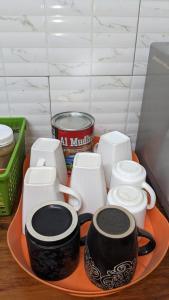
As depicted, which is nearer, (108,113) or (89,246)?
(89,246)

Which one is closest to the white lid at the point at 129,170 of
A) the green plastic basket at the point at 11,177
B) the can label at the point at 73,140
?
the can label at the point at 73,140

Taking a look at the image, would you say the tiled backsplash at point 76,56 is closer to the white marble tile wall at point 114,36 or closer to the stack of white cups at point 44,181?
the white marble tile wall at point 114,36

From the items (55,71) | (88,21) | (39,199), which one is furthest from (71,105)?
(39,199)

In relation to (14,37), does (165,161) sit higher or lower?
lower

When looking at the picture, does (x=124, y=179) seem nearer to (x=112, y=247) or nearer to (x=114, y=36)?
(x=112, y=247)

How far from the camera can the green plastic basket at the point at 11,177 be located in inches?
20.8

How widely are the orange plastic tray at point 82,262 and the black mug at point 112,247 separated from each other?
0.07ft

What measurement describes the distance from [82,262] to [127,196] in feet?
0.50

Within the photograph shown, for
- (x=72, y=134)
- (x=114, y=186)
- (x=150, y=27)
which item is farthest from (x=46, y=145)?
(x=150, y=27)

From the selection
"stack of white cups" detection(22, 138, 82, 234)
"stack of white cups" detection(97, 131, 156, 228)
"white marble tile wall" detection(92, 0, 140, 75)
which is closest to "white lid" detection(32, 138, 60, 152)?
"stack of white cups" detection(22, 138, 82, 234)

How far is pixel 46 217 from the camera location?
0.44 metres

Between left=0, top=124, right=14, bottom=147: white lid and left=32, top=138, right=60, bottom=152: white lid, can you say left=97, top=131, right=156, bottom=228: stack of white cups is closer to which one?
left=32, top=138, right=60, bottom=152: white lid

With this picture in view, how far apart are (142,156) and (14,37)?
1.51 ft

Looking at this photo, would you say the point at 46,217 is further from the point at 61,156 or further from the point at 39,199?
the point at 61,156
